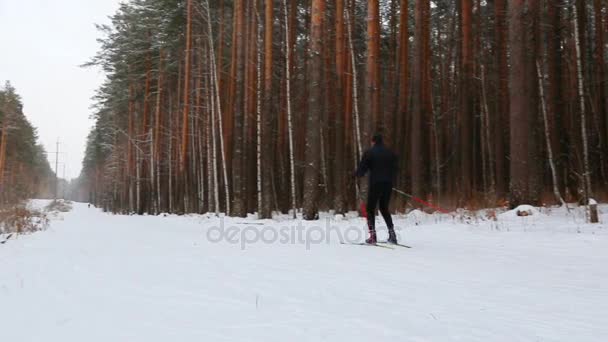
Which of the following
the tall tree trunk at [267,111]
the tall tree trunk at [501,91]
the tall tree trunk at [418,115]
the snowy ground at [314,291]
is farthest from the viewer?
the tall tree trunk at [267,111]

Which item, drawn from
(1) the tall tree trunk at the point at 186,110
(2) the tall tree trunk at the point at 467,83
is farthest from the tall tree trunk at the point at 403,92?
(1) the tall tree trunk at the point at 186,110

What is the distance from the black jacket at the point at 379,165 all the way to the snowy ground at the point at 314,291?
1.27 meters

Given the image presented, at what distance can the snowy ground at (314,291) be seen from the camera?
257cm

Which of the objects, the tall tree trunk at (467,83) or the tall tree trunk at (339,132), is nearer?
the tall tree trunk at (339,132)

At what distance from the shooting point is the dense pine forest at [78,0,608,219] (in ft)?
37.7

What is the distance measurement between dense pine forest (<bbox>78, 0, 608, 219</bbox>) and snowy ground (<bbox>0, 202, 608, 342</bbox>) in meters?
3.71

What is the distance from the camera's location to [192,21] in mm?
20703

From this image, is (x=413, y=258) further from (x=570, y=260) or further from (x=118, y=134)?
(x=118, y=134)

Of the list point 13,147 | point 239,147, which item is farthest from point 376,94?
point 13,147

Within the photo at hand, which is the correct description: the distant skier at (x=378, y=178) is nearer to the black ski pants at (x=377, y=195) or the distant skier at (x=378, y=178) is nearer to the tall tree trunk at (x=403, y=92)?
the black ski pants at (x=377, y=195)

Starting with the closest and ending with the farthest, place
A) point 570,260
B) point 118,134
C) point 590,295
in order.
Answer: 1. point 590,295
2. point 570,260
3. point 118,134

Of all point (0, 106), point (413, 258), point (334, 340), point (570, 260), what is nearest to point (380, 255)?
point (413, 258)

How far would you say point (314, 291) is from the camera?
3686 mm

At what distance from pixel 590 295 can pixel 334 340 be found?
2.80 meters
